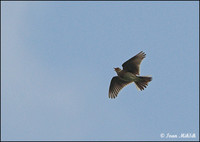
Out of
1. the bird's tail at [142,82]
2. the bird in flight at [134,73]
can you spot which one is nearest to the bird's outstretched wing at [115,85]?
the bird in flight at [134,73]

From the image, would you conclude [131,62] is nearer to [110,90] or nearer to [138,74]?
[138,74]

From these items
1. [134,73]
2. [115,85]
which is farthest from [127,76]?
[115,85]

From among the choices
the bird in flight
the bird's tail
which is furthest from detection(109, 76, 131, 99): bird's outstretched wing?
the bird's tail

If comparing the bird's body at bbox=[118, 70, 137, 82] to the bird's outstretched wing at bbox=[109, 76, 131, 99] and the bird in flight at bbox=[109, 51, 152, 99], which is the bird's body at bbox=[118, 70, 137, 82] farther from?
the bird's outstretched wing at bbox=[109, 76, 131, 99]

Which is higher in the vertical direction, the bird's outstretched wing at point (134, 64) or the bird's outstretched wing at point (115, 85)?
the bird's outstretched wing at point (134, 64)

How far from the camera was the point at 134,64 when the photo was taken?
1051 inches

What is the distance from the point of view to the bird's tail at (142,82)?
87.7ft

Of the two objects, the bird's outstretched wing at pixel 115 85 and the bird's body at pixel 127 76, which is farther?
the bird's outstretched wing at pixel 115 85

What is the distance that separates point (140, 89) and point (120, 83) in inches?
59.6

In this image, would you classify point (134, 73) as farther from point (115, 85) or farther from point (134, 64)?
point (115, 85)

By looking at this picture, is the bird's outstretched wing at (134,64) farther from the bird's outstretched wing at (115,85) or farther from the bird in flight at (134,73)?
the bird's outstretched wing at (115,85)

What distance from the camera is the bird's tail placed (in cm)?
2673

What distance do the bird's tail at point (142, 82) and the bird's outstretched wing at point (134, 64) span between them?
13.3 inches

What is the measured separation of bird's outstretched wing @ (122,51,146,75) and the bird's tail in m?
0.34
